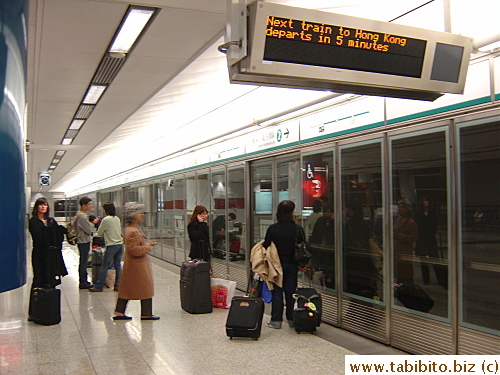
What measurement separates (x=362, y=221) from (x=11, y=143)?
3.98 metres


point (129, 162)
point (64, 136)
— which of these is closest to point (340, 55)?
point (64, 136)

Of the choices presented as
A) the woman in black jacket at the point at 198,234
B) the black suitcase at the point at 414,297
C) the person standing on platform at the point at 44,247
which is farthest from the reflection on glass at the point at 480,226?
the person standing on platform at the point at 44,247

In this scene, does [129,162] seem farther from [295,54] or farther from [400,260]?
[295,54]

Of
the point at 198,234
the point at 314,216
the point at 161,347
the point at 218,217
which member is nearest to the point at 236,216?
the point at 218,217

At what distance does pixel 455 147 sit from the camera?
15.3 ft

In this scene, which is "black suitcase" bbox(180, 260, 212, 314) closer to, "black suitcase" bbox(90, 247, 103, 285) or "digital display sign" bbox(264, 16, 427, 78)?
"black suitcase" bbox(90, 247, 103, 285)

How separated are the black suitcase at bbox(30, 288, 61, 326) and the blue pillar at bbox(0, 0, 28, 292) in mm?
3268

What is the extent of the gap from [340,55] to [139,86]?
14.9ft

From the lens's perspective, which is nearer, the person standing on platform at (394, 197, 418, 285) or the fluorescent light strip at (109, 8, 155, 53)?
the fluorescent light strip at (109, 8, 155, 53)

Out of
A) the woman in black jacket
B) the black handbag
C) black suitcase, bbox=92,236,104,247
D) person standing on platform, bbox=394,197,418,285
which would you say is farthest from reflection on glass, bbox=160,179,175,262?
person standing on platform, bbox=394,197,418,285

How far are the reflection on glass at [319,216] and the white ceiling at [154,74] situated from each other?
2.95ft

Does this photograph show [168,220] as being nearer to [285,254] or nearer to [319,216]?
[319,216]

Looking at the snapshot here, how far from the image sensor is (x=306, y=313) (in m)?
5.95

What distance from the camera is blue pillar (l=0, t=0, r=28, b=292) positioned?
10.5 ft
